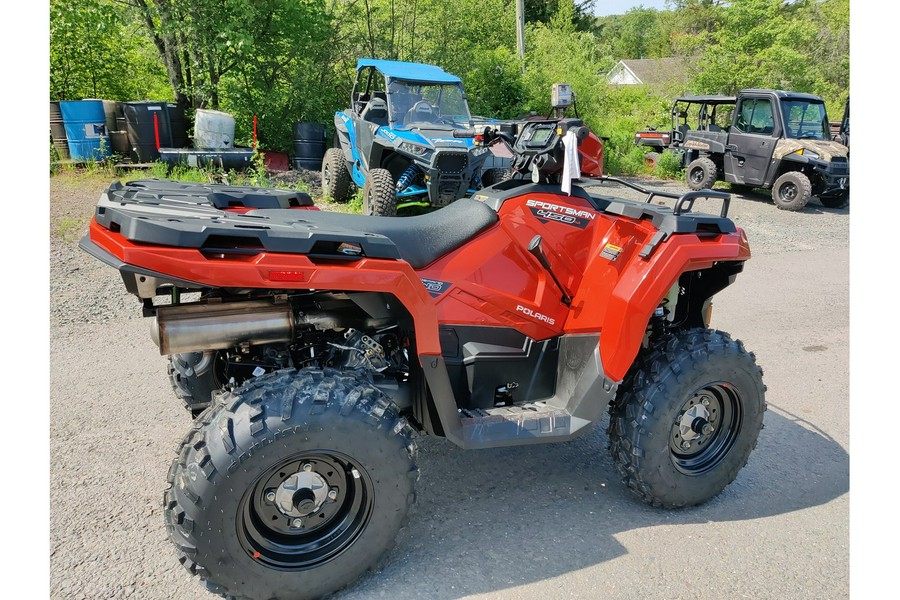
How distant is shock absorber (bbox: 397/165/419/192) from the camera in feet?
31.9

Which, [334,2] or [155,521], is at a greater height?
[334,2]

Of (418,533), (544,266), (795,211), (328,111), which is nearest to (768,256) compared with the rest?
(795,211)

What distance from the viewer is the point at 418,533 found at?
2926 mm

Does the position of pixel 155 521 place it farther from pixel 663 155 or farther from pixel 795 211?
pixel 663 155

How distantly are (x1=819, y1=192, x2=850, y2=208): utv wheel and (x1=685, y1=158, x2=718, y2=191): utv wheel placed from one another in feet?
7.42

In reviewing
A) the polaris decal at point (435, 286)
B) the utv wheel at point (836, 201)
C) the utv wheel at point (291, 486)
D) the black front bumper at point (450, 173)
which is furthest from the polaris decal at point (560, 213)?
the utv wheel at point (836, 201)

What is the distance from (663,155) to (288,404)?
15660mm

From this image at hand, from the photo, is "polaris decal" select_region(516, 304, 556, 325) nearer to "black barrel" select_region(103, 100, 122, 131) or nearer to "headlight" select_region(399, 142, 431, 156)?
"headlight" select_region(399, 142, 431, 156)

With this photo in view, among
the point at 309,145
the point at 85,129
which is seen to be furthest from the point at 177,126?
the point at 309,145

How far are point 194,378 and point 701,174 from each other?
1386 cm

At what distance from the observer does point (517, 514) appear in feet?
10.2

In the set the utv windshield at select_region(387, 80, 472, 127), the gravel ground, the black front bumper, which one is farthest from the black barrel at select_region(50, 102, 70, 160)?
the gravel ground

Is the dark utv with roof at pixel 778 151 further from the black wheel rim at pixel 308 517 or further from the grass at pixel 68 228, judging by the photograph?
the black wheel rim at pixel 308 517

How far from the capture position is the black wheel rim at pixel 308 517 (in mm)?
2408
